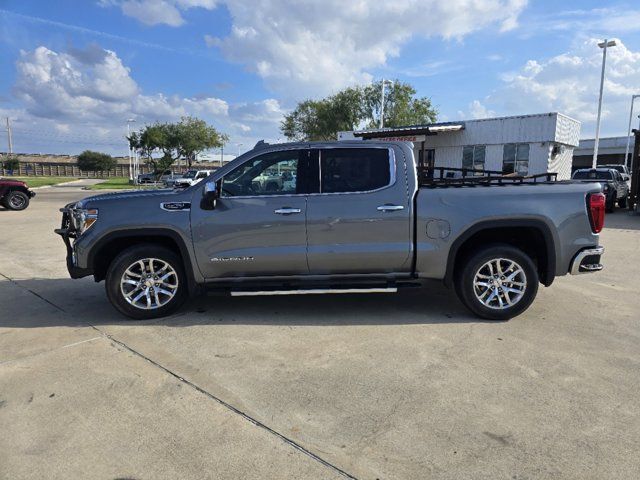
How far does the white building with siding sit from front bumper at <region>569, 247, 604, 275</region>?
60.3 ft

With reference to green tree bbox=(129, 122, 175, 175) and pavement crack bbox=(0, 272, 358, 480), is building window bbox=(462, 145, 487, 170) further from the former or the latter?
green tree bbox=(129, 122, 175, 175)

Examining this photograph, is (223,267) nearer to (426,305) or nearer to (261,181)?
(261,181)

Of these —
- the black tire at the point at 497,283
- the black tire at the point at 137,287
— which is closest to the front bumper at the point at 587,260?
the black tire at the point at 497,283

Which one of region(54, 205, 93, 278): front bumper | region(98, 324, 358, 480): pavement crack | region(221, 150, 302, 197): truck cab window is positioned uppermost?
region(221, 150, 302, 197): truck cab window

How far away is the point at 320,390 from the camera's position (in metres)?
3.44

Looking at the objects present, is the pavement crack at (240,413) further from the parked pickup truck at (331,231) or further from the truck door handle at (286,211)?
the truck door handle at (286,211)

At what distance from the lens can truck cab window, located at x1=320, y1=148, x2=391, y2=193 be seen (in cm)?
483

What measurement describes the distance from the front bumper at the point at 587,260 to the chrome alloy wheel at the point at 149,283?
417cm

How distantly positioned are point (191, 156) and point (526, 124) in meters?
48.5

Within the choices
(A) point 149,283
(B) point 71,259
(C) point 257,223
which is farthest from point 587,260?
(B) point 71,259

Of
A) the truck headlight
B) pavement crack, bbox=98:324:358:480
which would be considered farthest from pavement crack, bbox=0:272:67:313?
pavement crack, bbox=98:324:358:480

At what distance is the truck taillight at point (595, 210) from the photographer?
472 cm

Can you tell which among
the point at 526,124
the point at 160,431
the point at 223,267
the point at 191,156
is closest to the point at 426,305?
the point at 223,267

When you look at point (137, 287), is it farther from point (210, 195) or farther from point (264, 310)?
point (264, 310)
